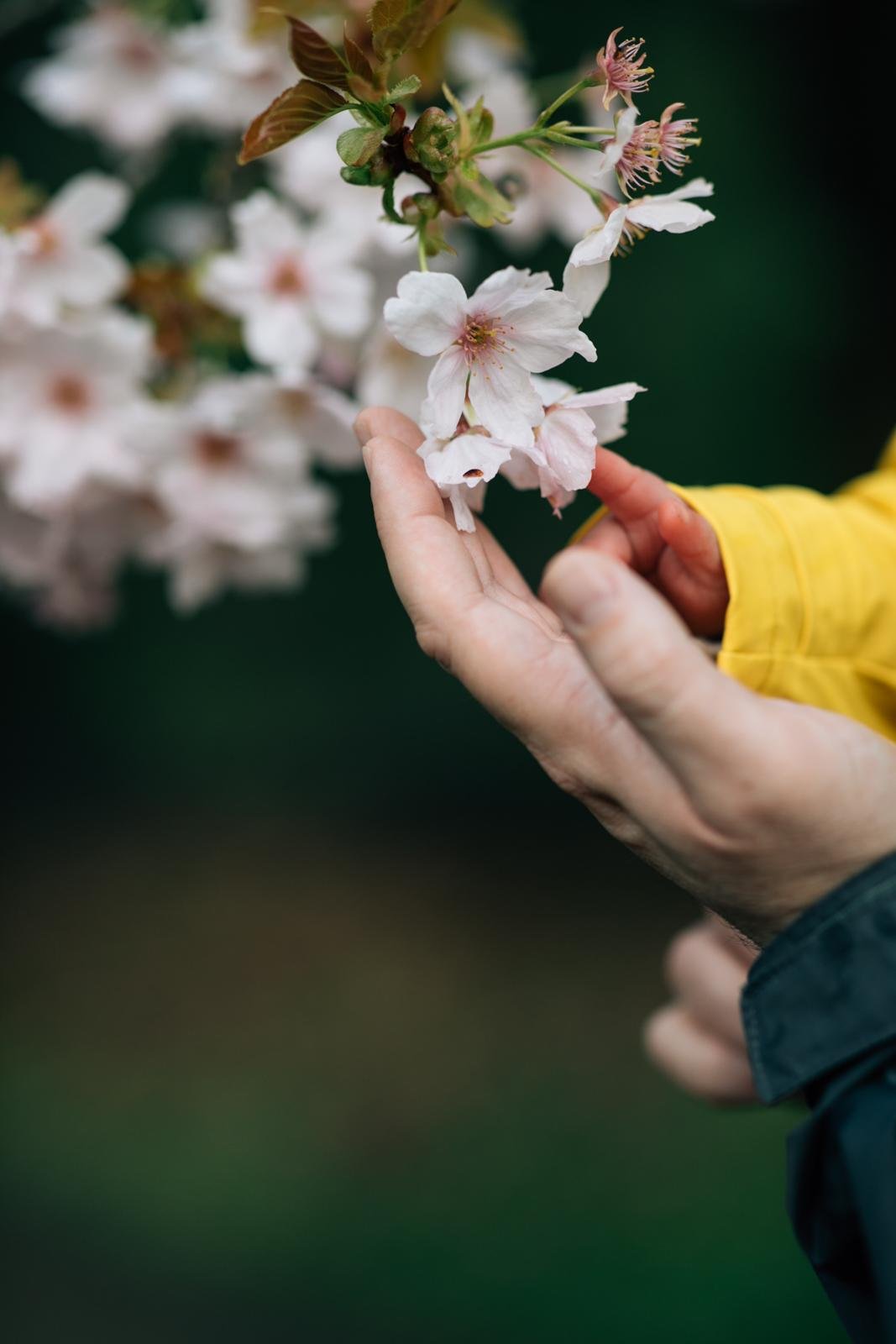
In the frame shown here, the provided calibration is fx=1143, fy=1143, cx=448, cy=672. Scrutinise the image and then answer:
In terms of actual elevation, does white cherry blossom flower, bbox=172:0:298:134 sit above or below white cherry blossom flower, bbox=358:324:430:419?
above

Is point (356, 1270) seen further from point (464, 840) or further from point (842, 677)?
point (842, 677)

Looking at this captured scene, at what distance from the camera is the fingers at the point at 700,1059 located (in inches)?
37.1

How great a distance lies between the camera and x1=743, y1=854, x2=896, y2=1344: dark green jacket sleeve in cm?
48

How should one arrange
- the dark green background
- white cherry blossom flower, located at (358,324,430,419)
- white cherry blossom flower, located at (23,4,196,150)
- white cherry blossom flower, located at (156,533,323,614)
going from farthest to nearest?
1. the dark green background
2. white cherry blossom flower, located at (23,4,196,150)
3. white cherry blossom flower, located at (156,533,323,614)
4. white cherry blossom flower, located at (358,324,430,419)

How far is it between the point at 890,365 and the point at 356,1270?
1.59 metres

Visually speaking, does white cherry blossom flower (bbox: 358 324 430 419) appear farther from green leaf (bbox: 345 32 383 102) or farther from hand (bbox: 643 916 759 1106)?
hand (bbox: 643 916 759 1106)

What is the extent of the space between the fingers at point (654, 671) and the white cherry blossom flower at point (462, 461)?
9cm

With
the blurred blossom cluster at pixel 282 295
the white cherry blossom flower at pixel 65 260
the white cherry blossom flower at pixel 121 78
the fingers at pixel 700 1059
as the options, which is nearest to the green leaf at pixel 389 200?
the blurred blossom cluster at pixel 282 295

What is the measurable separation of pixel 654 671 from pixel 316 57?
0.31 meters

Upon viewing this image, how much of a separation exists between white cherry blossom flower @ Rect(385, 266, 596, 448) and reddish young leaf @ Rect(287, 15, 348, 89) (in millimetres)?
99

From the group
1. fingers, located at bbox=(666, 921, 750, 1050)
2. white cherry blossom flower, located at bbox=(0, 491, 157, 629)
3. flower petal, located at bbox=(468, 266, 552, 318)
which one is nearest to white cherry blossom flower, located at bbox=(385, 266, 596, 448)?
flower petal, located at bbox=(468, 266, 552, 318)

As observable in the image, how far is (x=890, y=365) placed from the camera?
1833mm

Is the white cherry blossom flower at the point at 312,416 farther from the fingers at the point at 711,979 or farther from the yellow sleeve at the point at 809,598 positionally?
the fingers at the point at 711,979

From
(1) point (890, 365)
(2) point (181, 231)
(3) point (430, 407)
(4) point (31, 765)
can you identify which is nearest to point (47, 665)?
(4) point (31, 765)
